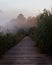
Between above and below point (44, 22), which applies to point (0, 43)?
below

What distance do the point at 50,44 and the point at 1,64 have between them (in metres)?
5.89

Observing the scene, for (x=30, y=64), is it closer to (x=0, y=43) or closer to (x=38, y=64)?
(x=38, y=64)

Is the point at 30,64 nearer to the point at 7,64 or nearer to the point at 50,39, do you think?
the point at 7,64

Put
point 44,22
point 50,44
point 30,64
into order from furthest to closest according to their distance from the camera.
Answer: point 44,22 < point 50,44 < point 30,64

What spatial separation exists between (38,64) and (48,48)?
5.54 meters

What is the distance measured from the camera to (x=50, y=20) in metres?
16.8

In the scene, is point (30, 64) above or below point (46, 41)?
Answer: below

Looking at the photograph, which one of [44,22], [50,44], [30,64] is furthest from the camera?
[44,22]

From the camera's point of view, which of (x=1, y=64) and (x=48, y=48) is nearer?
(x=1, y=64)

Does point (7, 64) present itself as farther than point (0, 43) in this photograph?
No

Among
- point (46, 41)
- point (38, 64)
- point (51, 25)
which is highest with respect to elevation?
point (51, 25)

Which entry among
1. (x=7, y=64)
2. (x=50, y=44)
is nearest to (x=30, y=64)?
(x=7, y=64)

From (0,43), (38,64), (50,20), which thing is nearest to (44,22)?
(50,20)

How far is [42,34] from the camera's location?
17469mm
